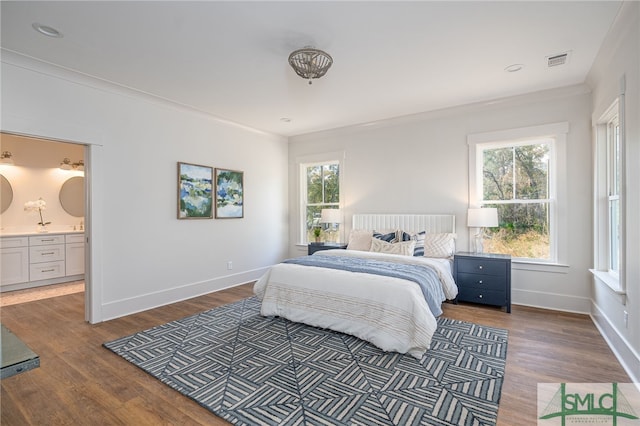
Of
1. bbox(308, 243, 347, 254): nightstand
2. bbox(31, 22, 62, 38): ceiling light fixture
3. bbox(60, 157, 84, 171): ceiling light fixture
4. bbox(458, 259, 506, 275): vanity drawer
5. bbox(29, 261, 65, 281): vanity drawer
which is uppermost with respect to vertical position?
bbox(31, 22, 62, 38): ceiling light fixture

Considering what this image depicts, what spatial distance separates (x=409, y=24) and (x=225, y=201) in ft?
11.9

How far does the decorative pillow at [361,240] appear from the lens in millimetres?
4766

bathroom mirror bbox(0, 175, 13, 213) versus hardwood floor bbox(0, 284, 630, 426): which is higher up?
bathroom mirror bbox(0, 175, 13, 213)

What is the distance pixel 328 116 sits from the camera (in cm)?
488

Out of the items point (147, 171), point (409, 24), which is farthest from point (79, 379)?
point (409, 24)

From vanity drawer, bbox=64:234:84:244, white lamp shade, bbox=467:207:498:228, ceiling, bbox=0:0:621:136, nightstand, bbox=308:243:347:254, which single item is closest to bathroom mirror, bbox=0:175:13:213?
vanity drawer, bbox=64:234:84:244

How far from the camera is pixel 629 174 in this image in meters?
2.41

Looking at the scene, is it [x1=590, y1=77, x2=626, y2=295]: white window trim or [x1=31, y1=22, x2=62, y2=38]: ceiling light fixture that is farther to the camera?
[x1=590, y1=77, x2=626, y2=295]: white window trim

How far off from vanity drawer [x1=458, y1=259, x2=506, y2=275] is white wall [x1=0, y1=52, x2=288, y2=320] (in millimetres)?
3416

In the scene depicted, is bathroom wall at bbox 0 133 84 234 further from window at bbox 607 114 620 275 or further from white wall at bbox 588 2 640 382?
window at bbox 607 114 620 275

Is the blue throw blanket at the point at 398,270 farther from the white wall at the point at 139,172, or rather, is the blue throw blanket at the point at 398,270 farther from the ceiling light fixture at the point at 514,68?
the ceiling light fixture at the point at 514,68

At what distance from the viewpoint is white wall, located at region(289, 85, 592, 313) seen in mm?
3717

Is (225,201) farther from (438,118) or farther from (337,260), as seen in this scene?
(438,118)

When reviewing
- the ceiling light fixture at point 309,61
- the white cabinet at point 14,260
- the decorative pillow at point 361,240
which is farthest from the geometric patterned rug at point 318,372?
the white cabinet at point 14,260
